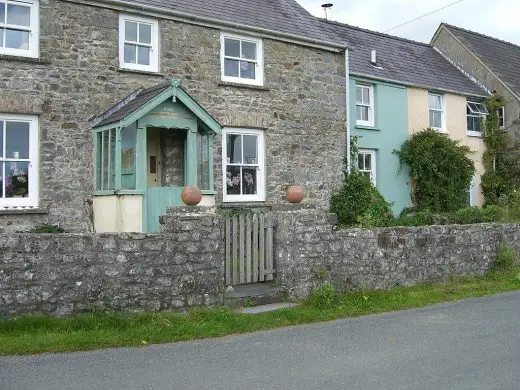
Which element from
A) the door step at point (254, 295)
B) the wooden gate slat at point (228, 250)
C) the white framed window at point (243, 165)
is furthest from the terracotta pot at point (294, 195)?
the white framed window at point (243, 165)

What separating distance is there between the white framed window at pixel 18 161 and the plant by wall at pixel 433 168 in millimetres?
13512

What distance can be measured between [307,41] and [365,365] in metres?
12.7

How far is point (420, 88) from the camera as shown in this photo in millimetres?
23016

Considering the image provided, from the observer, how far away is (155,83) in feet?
48.5

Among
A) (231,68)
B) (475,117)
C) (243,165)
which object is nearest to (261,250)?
(243,165)

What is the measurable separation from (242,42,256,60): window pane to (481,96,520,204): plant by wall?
1333 cm

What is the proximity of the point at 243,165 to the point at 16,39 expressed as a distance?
6.46 meters

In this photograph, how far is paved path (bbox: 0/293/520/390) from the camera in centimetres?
586

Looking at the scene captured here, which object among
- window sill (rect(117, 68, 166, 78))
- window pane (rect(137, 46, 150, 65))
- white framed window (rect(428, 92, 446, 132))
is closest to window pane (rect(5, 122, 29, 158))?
window sill (rect(117, 68, 166, 78))

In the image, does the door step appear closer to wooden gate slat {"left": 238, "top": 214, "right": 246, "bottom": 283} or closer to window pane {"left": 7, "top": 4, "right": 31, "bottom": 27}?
wooden gate slat {"left": 238, "top": 214, "right": 246, "bottom": 283}

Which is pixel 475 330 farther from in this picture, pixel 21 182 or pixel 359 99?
pixel 359 99

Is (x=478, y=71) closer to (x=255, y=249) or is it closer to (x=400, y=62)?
(x=400, y=62)

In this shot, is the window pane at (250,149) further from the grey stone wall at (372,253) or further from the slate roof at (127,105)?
the grey stone wall at (372,253)

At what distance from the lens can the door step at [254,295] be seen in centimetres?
928
